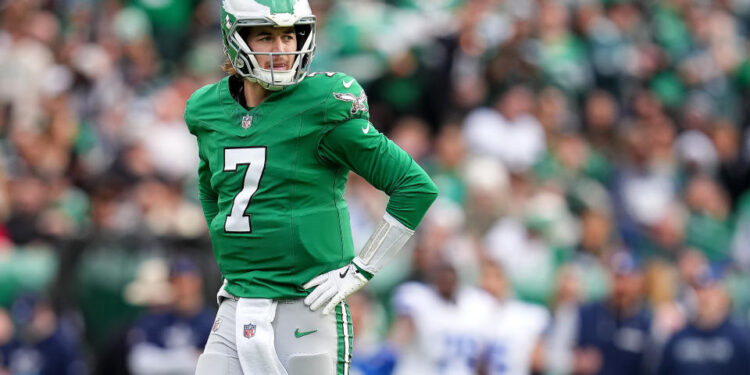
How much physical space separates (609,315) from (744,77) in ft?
19.0

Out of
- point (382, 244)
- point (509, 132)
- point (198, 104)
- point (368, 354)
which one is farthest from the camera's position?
point (509, 132)

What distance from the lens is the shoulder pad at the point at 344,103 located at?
455 centimetres

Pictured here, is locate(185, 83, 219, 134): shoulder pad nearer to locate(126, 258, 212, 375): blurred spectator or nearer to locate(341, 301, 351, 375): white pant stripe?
locate(341, 301, 351, 375): white pant stripe

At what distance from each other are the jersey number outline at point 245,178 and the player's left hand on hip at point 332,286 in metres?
0.31

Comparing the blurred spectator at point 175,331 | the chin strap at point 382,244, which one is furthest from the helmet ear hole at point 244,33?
the blurred spectator at point 175,331

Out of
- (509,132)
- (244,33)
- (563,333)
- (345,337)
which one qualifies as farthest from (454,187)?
(244,33)

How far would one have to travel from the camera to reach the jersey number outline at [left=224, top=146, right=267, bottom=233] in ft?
15.1

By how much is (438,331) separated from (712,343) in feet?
7.08

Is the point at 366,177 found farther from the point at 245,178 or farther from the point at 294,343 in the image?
the point at 294,343

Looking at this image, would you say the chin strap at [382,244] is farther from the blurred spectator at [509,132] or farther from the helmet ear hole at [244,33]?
the blurred spectator at [509,132]

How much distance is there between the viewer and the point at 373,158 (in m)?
4.57

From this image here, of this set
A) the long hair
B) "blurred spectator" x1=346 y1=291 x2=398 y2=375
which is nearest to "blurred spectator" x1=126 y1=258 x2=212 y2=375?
"blurred spectator" x1=346 y1=291 x2=398 y2=375

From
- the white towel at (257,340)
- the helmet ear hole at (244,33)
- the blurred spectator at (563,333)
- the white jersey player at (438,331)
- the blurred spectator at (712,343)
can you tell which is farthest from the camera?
the blurred spectator at (563,333)

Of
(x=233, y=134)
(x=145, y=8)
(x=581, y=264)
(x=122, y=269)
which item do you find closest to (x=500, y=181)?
(x=581, y=264)
